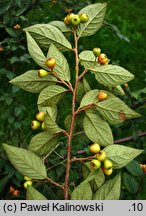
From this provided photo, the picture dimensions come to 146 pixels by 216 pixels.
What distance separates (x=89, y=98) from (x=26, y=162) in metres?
0.19

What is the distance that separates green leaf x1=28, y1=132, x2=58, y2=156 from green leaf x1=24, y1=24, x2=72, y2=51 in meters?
0.21

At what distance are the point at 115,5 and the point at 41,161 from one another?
3.15 metres

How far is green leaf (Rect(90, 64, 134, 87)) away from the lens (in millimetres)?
828

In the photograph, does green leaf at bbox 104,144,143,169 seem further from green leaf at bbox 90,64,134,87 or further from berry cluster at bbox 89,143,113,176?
green leaf at bbox 90,64,134,87

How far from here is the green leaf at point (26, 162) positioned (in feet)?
2.55

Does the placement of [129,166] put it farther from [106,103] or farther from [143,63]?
[143,63]

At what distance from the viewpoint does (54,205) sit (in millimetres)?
789

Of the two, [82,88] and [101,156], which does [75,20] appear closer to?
[82,88]

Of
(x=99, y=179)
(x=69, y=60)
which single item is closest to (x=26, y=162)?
(x=99, y=179)

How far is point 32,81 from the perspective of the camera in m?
0.85

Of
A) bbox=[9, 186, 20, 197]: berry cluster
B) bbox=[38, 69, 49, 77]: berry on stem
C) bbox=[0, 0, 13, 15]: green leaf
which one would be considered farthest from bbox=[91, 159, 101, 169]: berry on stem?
bbox=[0, 0, 13, 15]: green leaf

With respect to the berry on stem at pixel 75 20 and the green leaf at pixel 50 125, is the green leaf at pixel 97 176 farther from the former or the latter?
the berry on stem at pixel 75 20

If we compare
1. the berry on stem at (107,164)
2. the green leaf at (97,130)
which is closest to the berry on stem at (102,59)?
the green leaf at (97,130)

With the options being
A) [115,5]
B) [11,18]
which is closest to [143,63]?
[115,5]
